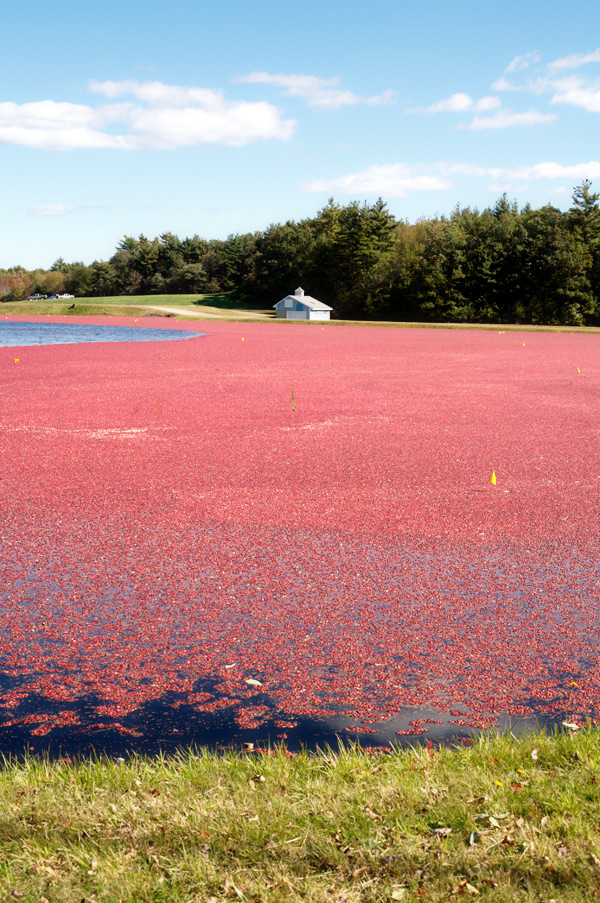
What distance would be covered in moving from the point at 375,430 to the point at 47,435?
16.5 ft

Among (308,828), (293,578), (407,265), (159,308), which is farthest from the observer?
(407,265)

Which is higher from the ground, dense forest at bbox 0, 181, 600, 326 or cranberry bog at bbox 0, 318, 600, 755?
dense forest at bbox 0, 181, 600, 326

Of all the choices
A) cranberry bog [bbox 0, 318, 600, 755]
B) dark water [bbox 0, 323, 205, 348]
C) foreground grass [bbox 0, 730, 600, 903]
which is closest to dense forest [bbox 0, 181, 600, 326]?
dark water [bbox 0, 323, 205, 348]

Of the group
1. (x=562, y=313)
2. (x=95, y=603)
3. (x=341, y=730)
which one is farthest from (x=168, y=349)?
(x=562, y=313)

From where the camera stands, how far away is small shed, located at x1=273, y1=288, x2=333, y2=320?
65312mm

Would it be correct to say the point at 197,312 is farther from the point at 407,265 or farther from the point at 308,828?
the point at 308,828

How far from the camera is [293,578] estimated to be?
601 cm

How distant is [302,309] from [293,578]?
202ft

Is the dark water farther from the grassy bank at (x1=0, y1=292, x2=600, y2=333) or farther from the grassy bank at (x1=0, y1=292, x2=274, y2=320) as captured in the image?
the grassy bank at (x1=0, y1=292, x2=274, y2=320)

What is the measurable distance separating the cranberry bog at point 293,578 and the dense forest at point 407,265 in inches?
2199

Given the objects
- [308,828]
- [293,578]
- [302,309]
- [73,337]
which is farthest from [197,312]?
[308,828]

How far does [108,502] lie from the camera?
26.3 ft

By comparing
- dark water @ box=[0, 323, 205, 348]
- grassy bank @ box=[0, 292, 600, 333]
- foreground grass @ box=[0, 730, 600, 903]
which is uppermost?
grassy bank @ box=[0, 292, 600, 333]

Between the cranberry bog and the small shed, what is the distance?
52735mm
